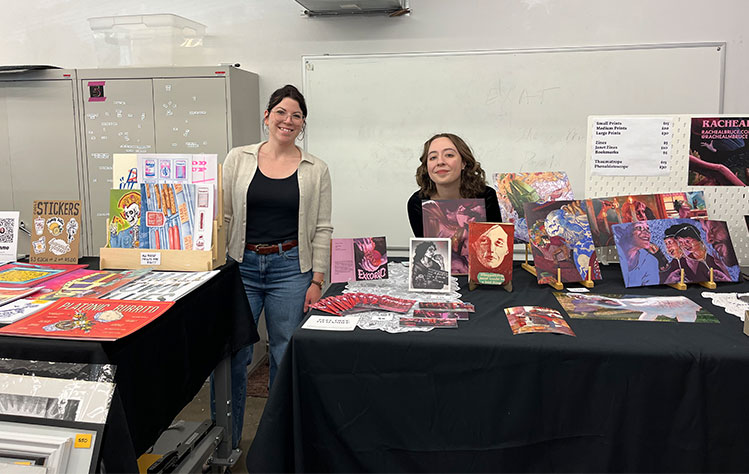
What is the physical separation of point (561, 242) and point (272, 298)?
1179mm

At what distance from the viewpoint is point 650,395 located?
134 centimetres

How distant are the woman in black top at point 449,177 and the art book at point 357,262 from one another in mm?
368

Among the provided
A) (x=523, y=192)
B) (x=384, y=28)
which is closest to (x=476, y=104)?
(x=384, y=28)

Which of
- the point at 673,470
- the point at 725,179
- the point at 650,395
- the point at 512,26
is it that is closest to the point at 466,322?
the point at 650,395

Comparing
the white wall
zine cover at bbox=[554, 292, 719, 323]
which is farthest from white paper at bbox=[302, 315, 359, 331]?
the white wall

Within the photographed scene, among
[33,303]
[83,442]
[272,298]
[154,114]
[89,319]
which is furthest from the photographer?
[154,114]

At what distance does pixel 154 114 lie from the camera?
324cm

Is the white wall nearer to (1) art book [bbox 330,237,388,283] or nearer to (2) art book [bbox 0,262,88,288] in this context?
(1) art book [bbox 330,237,388,283]

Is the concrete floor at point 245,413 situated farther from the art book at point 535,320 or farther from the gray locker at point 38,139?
the art book at point 535,320

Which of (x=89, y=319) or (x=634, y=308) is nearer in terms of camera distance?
→ (x=89, y=319)

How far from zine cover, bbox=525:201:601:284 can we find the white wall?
1768 millimetres

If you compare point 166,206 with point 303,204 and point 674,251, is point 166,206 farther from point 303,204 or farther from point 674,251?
point 674,251

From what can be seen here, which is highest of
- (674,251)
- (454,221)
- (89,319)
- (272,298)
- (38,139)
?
(38,139)

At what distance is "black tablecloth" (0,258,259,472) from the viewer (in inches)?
48.1
